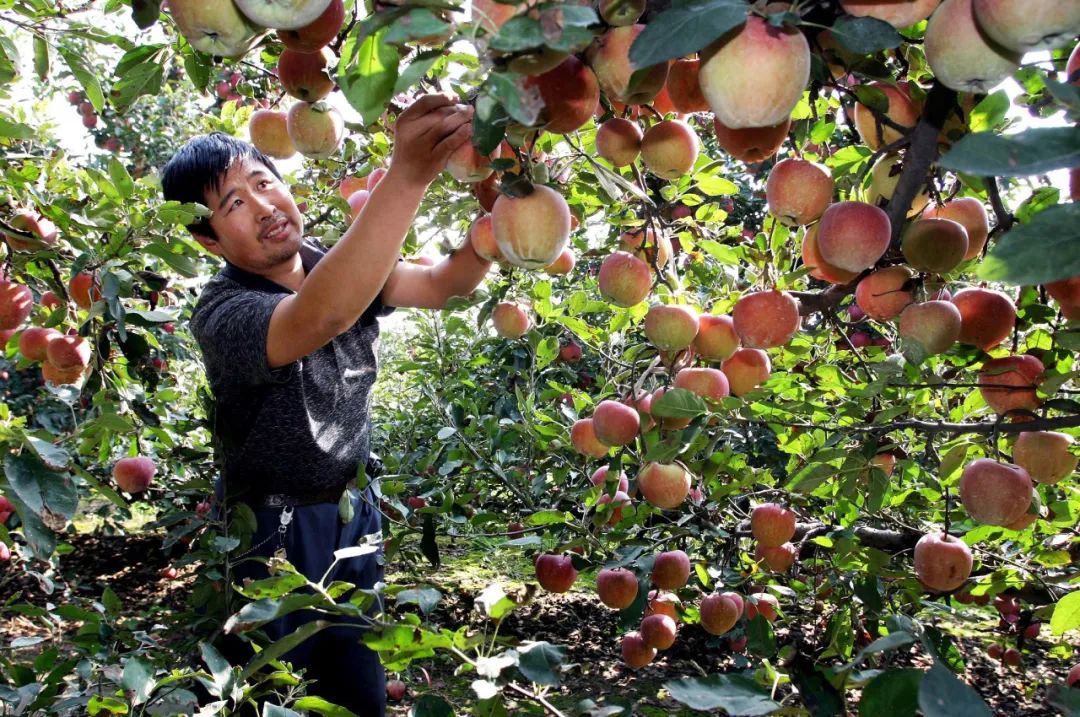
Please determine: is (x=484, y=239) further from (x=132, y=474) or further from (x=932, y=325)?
(x=132, y=474)

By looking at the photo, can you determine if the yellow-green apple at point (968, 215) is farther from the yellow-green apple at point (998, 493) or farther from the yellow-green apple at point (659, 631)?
the yellow-green apple at point (659, 631)

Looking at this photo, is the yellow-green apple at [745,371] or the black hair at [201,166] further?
the black hair at [201,166]

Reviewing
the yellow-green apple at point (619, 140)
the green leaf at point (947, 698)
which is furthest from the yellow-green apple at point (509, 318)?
the green leaf at point (947, 698)

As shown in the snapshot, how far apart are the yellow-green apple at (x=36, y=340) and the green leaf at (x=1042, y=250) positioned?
222 cm

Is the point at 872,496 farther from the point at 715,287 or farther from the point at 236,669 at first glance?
the point at 236,669

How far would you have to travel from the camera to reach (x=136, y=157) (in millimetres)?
6445

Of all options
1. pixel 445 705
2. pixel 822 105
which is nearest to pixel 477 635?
pixel 445 705

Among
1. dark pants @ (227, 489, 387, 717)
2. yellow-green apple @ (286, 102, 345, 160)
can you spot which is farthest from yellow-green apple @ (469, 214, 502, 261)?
dark pants @ (227, 489, 387, 717)

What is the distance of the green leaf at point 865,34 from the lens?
2.22 ft

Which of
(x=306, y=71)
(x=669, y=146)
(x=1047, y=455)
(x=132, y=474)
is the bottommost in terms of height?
(x=132, y=474)

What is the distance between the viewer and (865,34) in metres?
0.69

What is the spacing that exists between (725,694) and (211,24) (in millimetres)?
778

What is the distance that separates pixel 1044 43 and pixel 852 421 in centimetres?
95

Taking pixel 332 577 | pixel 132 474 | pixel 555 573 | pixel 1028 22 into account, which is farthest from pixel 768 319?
pixel 132 474
